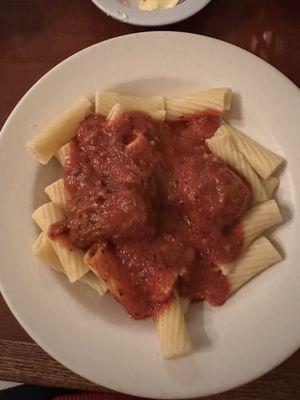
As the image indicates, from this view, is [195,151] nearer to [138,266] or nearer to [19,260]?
[138,266]

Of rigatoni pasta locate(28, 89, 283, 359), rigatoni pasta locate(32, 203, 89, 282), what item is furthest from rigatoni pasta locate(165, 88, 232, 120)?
rigatoni pasta locate(32, 203, 89, 282)

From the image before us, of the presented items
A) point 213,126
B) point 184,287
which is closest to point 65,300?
point 184,287

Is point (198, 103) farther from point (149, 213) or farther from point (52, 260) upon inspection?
point (52, 260)

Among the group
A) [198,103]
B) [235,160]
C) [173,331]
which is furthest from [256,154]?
[173,331]

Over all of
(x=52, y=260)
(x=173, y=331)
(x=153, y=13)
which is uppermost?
(x=153, y=13)

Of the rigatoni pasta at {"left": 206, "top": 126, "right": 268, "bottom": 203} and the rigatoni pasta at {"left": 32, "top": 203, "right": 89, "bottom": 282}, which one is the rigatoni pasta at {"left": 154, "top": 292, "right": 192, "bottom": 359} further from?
the rigatoni pasta at {"left": 206, "top": 126, "right": 268, "bottom": 203}

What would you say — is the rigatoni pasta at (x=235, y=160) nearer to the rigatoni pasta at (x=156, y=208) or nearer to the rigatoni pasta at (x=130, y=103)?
the rigatoni pasta at (x=156, y=208)

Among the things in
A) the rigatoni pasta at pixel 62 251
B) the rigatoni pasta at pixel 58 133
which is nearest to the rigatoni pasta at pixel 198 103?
the rigatoni pasta at pixel 58 133
